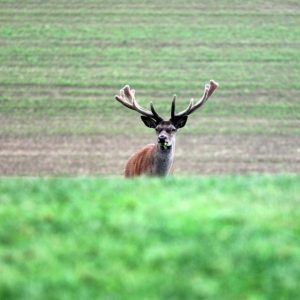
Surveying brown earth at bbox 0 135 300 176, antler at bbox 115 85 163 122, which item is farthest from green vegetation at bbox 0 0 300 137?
antler at bbox 115 85 163 122

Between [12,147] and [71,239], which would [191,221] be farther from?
[12,147]

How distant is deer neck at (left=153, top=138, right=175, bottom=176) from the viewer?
47.8 feet

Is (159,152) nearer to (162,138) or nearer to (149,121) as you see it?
(162,138)

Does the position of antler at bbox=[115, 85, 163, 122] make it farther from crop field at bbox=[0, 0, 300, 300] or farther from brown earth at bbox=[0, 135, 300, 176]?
brown earth at bbox=[0, 135, 300, 176]

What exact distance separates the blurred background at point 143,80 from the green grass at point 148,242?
39.4ft

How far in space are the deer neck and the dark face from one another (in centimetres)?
6

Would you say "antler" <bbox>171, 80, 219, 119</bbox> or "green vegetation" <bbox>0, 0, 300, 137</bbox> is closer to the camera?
"antler" <bbox>171, 80, 219, 119</bbox>

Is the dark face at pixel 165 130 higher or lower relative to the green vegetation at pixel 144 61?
lower

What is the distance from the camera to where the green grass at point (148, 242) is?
6.12 m

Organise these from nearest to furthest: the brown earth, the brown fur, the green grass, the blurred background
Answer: the green grass, the brown fur, the brown earth, the blurred background

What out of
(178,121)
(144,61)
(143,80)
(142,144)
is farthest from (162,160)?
(144,61)

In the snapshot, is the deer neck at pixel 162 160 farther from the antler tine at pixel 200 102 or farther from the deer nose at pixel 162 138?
the antler tine at pixel 200 102

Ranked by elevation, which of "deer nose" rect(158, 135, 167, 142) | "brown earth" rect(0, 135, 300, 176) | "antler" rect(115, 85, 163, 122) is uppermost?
"antler" rect(115, 85, 163, 122)

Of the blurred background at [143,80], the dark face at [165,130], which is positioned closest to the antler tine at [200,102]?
the dark face at [165,130]
